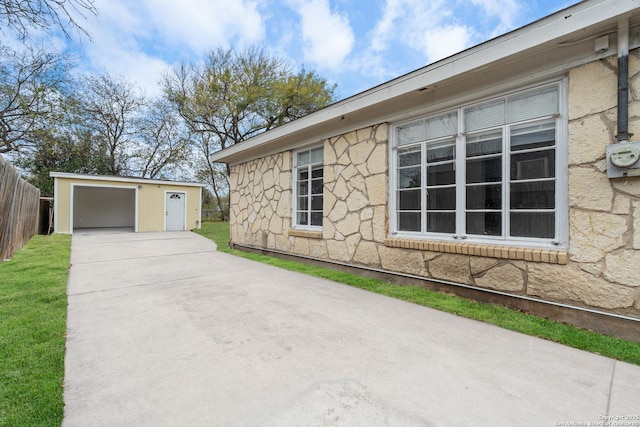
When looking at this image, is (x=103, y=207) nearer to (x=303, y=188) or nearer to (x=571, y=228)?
(x=303, y=188)

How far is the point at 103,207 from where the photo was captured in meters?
19.2

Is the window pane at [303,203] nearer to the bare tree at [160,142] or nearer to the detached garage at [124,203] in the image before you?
the detached garage at [124,203]

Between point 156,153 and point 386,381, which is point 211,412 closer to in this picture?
point 386,381

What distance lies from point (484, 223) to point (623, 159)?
4.78 feet

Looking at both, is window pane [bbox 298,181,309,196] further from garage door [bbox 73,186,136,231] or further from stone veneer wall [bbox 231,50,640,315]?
garage door [bbox 73,186,136,231]

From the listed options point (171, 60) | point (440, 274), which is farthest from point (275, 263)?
point (171, 60)

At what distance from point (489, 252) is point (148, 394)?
3.72 metres

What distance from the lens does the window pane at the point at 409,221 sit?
4574 millimetres

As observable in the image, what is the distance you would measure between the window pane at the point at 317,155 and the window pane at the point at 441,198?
264 centimetres

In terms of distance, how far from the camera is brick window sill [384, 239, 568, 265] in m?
3.19

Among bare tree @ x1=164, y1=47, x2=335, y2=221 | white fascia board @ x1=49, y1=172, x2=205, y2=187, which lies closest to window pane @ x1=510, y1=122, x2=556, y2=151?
white fascia board @ x1=49, y1=172, x2=205, y2=187

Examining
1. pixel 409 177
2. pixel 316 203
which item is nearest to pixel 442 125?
pixel 409 177

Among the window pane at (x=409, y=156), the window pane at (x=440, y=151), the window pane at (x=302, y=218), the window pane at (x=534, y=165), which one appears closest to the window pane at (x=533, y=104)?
the window pane at (x=534, y=165)

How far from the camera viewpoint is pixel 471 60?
3.52 m
